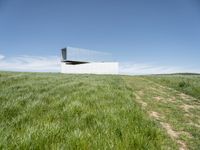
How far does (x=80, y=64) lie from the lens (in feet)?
195

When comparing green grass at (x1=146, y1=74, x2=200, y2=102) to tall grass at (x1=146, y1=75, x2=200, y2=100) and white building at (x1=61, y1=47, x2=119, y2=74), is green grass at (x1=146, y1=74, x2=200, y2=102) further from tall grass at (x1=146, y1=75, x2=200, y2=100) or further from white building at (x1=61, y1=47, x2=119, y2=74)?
white building at (x1=61, y1=47, x2=119, y2=74)

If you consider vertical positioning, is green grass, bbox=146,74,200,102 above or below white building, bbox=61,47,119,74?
below

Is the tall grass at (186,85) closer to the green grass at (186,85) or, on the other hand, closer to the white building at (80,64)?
the green grass at (186,85)

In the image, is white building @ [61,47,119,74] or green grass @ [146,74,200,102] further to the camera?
white building @ [61,47,119,74]

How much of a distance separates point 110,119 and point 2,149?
2.75m

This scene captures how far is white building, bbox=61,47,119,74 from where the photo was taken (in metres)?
58.7

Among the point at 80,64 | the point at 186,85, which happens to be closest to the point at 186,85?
the point at 186,85

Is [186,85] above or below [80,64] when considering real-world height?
below

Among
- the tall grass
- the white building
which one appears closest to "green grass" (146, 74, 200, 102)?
the tall grass

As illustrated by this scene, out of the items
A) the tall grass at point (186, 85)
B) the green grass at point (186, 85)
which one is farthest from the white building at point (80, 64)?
the tall grass at point (186, 85)

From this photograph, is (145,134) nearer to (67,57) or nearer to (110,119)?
(110,119)

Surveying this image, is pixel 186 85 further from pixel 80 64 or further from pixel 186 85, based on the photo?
pixel 80 64

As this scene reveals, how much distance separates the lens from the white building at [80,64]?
192 ft

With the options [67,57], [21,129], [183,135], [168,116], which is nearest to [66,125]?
[21,129]
